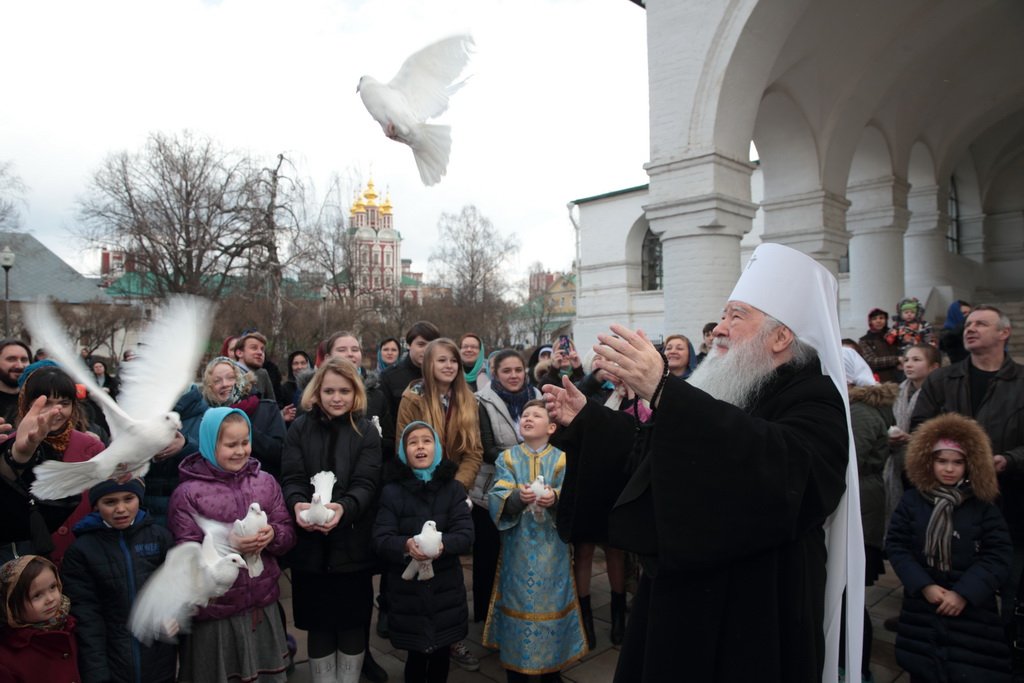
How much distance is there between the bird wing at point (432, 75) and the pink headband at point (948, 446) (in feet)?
10.5

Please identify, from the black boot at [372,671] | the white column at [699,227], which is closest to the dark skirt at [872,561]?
the black boot at [372,671]

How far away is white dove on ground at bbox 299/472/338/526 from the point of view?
124 inches

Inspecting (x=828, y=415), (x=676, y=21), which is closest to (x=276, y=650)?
(x=828, y=415)

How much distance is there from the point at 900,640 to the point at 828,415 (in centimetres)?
216

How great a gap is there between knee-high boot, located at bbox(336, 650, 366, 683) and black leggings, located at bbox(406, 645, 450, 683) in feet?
0.88

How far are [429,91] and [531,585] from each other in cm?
281

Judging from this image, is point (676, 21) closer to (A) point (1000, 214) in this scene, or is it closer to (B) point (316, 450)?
(B) point (316, 450)

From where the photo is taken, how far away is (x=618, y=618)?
420cm

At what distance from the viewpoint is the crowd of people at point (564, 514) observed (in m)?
1.75

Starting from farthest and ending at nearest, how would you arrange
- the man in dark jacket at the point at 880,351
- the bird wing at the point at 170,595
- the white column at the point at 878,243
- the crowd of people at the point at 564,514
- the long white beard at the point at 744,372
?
the white column at the point at 878,243
the man in dark jacket at the point at 880,351
the bird wing at the point at 170,595
the long white beard at the point at 744,372
the crowd of people at the point at 564,514

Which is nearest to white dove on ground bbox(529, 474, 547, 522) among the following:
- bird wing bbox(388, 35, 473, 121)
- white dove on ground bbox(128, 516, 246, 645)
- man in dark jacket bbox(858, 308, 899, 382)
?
white dove on ground bbox(128, 516, 246, 645)

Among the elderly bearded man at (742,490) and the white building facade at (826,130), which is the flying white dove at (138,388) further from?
the white building facade at (826,130)

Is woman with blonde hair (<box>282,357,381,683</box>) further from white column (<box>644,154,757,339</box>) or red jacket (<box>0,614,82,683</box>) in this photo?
white column (<box>644,154,757,339</box>)

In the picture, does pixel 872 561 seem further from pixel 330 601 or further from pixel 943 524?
pixel 330 601
